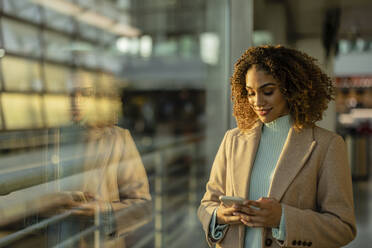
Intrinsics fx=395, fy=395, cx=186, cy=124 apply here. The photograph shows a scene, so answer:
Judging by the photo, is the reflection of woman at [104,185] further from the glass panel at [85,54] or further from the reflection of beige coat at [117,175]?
the glass panel at [85,54]

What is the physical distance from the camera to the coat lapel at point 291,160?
1.34 meters

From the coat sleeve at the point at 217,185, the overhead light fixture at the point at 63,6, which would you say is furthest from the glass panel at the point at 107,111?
the overhead light fixture at the point at 63,6

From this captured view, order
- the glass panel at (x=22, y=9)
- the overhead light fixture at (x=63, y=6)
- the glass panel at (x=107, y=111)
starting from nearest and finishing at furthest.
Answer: the glass panel at (x=107, y=111)
the glass panel at (x=22, y=9)
the overhead light fixture at (x=63, y=6)

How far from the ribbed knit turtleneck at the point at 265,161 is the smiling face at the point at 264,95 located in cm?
6

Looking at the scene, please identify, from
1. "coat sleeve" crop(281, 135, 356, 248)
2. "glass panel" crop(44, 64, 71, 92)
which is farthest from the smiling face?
"glass panel" crop(44, 64, 71, 92)

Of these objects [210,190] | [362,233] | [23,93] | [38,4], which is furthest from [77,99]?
[38,4]

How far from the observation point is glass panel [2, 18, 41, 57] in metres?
18.0

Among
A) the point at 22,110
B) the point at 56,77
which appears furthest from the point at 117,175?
the point at 56,77

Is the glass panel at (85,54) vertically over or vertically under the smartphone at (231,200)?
over

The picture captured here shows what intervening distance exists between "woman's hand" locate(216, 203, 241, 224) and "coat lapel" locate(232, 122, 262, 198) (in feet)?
0.29

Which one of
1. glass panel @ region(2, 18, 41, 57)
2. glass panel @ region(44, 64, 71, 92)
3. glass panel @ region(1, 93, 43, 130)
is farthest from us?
glass panel @ region(44, 64, 71, 92)

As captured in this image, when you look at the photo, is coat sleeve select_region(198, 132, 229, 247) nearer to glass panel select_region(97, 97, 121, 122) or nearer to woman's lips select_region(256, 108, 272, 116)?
woman's lips select_region(256, 108, 272, 116)

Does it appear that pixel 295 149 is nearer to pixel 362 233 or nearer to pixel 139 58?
pixel 362 233

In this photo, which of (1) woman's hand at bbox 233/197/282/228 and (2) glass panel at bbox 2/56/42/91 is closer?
(1) woman's hand at bbox 233/197/282/228
